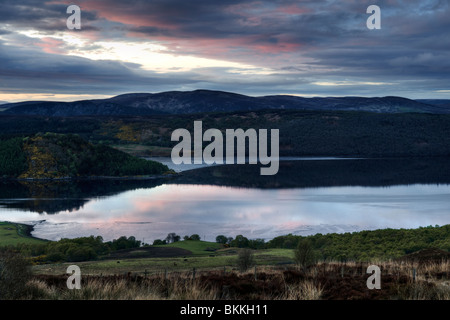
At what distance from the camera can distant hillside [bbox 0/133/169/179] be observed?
16588 cm

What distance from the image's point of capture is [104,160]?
17738cm

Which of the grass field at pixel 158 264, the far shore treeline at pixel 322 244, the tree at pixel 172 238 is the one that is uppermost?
the grass field at pixel 158 264

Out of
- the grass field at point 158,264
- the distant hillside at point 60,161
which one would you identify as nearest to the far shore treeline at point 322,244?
the grass field at point 158,264

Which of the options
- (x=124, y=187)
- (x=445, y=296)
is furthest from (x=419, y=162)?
(x=445, y=296)

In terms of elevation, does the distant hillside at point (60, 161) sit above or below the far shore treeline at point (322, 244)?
above

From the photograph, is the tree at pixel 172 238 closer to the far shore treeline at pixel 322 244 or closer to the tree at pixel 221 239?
the far shore treeline at pixel 322 244

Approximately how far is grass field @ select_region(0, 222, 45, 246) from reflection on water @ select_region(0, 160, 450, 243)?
2814 millimetres

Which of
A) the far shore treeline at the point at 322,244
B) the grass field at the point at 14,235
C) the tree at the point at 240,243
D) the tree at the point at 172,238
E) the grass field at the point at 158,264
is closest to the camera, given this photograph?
the grass field at the point at 158,264

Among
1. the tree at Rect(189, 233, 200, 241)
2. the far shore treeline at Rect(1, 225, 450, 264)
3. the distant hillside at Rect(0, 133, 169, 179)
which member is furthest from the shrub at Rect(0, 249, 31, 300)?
the distant hillside at Rect(0, 133, 169, 179)

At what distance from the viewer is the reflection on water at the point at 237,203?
83.1 m

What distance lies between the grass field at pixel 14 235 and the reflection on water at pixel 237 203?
2.81 m

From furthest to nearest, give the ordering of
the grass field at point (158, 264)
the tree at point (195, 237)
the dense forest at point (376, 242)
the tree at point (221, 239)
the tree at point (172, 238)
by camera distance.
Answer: the tree at point (172, 238)
the tree at point (195, 237)
the tree at point (221, 239)
the dense forest at point (376, 242)
the grass field at point (158, 264)

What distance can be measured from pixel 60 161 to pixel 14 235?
331ft

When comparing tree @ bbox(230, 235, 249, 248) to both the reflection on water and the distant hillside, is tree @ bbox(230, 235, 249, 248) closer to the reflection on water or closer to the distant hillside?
the reflection on water
